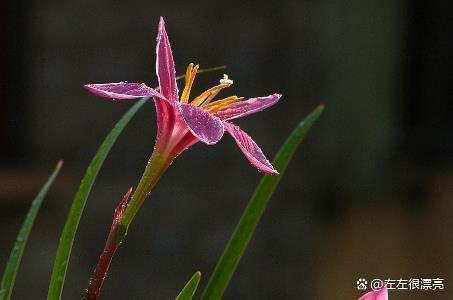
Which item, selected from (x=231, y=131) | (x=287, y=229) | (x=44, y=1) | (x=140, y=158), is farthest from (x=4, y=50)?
(x=231, y=131)

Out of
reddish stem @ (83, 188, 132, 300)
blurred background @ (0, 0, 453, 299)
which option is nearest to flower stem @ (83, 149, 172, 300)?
reddish stem @ (83, 188, 132, 300)

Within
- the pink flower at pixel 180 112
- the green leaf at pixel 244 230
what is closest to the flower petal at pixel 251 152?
the pink flower at pixel 180 112

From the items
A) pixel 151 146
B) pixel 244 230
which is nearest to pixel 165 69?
pixel 244 230

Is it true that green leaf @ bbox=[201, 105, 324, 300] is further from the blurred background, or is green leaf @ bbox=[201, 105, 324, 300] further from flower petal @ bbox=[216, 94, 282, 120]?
the blurred background

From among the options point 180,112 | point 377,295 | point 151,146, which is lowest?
point 377,295

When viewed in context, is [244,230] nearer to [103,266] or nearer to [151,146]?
[103,266]

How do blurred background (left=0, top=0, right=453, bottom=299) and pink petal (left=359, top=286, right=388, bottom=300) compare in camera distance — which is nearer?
pink petal (left=359, top=286, right=388, bottom=300)
